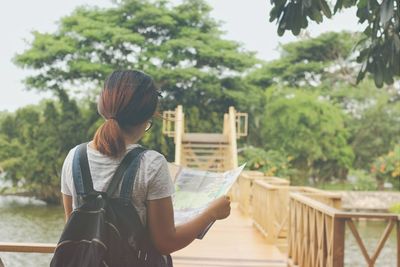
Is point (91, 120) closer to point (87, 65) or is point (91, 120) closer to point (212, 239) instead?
point (87, 65)

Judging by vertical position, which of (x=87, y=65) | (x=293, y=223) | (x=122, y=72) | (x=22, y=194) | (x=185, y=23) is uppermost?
(x=185, y=23)

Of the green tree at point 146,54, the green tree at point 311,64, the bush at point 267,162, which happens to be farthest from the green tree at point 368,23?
the green tree at point 311,64

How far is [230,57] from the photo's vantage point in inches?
804

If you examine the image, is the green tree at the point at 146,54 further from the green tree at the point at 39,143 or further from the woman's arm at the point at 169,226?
the woman's arm at the point at 169,226

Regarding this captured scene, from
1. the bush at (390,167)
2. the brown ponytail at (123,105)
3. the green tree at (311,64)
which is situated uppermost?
the green tree at (311,64)

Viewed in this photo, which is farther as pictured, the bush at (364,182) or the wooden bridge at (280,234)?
the bush at (364,182)

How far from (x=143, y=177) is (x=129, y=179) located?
3 cm

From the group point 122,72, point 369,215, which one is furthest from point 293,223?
point 122,72

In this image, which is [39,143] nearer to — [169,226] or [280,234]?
[280,234]

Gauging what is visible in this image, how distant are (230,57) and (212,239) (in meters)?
14.3

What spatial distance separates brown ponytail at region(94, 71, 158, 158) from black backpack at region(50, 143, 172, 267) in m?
0.08

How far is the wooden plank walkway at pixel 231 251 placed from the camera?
17.0 feet

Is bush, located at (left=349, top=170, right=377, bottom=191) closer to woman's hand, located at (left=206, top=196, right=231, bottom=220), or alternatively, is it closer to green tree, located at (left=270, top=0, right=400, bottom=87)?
green tree, located at (left=270, top=0, right=400, bottom=87)

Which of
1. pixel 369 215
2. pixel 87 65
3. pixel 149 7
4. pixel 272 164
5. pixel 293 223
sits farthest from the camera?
pixel 149 7
